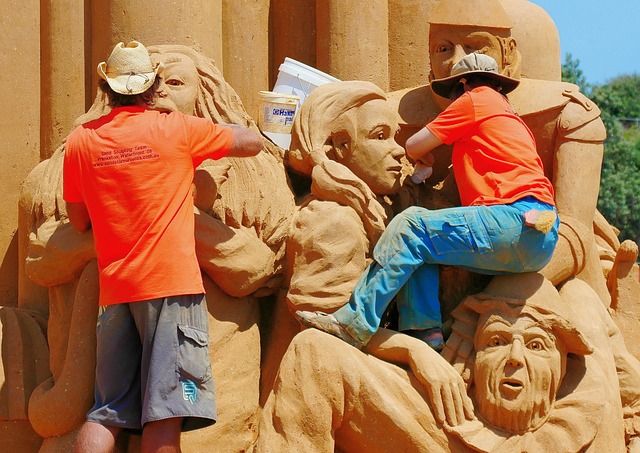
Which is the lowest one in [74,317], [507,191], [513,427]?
[513,427]

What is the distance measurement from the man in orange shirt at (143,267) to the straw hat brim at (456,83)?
1647 mm

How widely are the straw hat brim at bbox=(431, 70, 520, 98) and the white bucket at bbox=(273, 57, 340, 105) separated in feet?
2.86

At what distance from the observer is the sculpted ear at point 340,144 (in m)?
7.41

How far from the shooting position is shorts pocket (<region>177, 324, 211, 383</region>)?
19.6 feet

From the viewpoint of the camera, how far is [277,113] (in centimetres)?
792

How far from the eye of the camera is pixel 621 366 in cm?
744

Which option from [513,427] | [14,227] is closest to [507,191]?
[513,427]

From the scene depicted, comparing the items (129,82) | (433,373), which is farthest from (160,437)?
(129,82)

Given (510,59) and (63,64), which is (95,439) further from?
(510,59)

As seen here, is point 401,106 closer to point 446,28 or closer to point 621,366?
point 446,28

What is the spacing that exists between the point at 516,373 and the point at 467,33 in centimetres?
218

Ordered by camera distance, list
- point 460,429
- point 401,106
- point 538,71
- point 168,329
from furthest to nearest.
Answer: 1. point 538,71
2. point 401,106
3. point 460,429
4. point 168,329

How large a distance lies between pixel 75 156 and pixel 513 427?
2.46 metres

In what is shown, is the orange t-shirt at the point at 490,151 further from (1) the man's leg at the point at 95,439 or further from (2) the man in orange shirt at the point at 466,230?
(1) the man's leg at the point at 95,439
